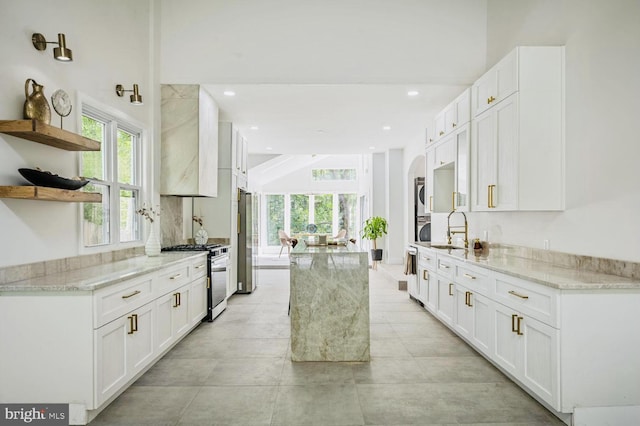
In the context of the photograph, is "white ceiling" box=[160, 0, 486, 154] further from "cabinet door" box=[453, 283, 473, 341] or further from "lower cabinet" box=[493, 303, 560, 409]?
"lower cabinet" box=[493, 303, 560, 409]

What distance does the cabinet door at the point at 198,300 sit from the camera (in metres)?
3.95

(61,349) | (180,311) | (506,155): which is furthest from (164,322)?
(506,155)

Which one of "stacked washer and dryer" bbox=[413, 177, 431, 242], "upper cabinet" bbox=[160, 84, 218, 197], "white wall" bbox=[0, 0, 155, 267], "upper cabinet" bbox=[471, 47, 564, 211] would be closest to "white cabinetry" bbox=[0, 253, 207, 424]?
"white wall" bbox=[0, 0, 155, 267]

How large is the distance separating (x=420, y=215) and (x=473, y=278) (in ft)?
15.5

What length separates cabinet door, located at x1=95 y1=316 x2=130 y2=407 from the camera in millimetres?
2262

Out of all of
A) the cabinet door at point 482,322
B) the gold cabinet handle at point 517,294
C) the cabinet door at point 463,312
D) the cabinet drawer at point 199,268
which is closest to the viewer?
the gold cabinet handle at point 517,294

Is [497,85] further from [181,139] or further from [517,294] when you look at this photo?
[181,139]

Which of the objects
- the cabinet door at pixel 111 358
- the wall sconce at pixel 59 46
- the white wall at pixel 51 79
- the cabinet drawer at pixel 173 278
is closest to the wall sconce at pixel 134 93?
the white wall at pixel 51 79

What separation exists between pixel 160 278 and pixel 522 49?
3.73 m

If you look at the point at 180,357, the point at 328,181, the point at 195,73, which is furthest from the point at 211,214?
the point at 328,181

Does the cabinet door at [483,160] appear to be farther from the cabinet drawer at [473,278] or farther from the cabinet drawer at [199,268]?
the cabinet drawer at [199,268]

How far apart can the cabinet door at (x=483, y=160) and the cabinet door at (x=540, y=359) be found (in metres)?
1.38

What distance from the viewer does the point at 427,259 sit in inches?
187

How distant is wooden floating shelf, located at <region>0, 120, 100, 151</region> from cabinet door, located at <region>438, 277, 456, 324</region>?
12.1 feet
